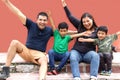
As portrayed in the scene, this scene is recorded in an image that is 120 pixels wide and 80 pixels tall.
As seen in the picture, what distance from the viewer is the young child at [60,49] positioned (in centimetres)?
623

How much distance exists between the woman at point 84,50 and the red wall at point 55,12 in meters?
0.46

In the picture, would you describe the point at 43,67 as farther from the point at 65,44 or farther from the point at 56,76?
the point at 65,44

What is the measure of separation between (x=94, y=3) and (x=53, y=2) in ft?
2.78

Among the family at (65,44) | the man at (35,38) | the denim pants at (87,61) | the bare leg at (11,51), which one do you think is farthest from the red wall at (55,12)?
the bare leg at (11,51)

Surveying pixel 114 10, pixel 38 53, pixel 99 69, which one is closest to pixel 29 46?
pixel 38 53

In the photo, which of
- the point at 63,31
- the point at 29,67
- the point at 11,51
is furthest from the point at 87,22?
the point at 11,51

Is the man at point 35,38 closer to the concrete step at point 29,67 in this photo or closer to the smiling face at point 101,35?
the concrete step at point 29,67

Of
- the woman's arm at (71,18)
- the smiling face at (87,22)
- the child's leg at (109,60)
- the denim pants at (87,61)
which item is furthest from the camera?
the woman's arm at (71,18)

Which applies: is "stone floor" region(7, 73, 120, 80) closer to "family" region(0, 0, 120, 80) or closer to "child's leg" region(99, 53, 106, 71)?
"family" region(0, 0, 120, 80)

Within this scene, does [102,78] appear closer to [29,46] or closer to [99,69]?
[99,69]

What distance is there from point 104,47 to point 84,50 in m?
0.37

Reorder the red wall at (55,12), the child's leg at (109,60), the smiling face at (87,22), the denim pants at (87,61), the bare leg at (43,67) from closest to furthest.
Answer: the bare leg at (43,67), the denim pants at (87,61), the child's leg at (109,60), the smiling face at (87,22), the red wall at (55,12)

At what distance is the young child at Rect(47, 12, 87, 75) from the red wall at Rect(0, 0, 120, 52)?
66cm

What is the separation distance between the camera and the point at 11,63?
6418 millimetres
